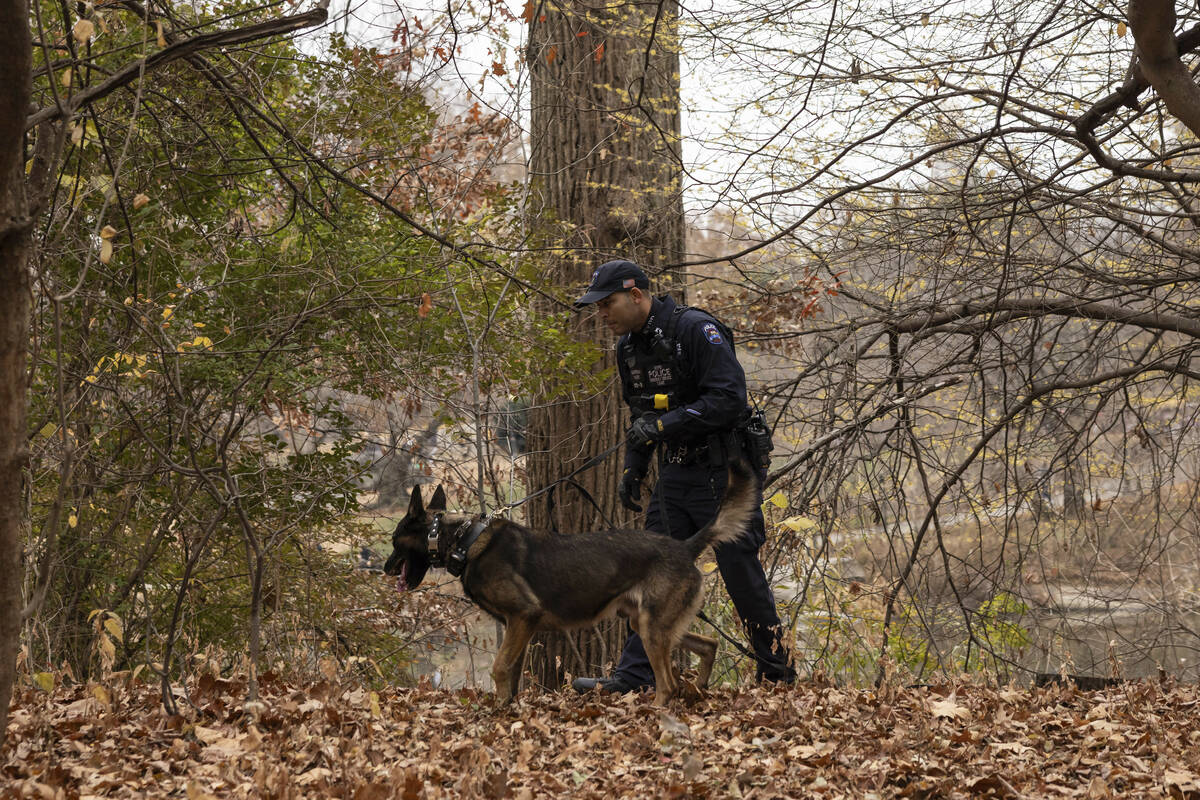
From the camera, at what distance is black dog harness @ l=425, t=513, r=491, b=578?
5668mm

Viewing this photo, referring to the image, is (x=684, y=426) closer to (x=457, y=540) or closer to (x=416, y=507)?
(x=457, y=540)

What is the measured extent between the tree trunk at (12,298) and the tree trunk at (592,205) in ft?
18.9

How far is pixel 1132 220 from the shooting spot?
25.0 feet

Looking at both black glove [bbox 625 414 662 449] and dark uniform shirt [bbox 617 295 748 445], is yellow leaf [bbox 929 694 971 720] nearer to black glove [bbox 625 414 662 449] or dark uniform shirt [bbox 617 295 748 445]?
dark uniform shirt [bbox 617 295 748 445]

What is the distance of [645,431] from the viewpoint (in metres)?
6.02

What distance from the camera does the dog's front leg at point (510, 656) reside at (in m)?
5.50

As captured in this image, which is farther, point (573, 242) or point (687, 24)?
point (573, 242)

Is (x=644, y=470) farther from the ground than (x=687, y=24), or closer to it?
closer to it

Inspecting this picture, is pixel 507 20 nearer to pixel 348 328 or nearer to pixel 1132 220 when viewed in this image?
pixel 348 328

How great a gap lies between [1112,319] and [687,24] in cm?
403

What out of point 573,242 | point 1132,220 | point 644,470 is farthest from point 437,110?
point 1132,220

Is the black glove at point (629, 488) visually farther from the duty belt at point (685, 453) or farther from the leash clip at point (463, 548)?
the leash clip at point (463, 548)

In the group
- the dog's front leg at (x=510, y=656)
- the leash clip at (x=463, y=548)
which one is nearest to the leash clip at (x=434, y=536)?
the leash clip at (x=463, y=548)

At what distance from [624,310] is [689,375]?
591 mm
